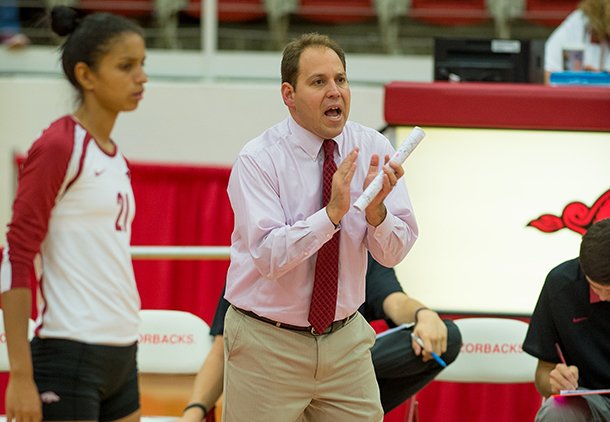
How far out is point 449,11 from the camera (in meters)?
8.69

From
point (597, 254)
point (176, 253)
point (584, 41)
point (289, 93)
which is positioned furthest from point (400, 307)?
point (584, 41)

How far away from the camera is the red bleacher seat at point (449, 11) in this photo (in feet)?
28.5

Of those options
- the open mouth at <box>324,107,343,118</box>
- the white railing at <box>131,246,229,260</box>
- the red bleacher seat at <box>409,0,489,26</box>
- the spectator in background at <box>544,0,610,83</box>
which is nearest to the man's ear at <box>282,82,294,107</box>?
the open mouth at <box>324,107,343,118</box>

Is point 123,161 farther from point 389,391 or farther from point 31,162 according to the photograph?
point 389,391

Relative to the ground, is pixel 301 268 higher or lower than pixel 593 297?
higher

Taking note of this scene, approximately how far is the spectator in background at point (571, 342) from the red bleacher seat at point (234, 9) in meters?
5.33

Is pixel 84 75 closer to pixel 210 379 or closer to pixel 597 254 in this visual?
pixel 210 379

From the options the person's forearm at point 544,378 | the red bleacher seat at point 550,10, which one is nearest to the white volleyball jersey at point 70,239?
the person's forearm at point 544,378

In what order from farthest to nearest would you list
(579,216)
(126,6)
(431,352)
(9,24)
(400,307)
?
(126,6) < (9,24) < (579,216) < (400,307) < (431,352)

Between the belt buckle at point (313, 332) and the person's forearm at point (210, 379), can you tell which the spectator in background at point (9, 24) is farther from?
the belt buckle at point (313, 332)

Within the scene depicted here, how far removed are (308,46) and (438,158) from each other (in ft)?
5.96

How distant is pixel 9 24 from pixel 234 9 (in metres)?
1.75

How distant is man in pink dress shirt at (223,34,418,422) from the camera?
9.56 ft

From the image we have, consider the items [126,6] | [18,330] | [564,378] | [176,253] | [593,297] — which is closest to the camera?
[18,330]
